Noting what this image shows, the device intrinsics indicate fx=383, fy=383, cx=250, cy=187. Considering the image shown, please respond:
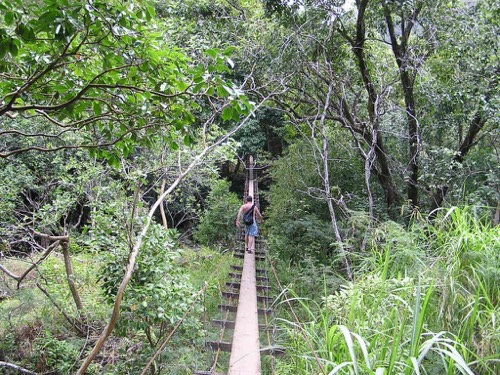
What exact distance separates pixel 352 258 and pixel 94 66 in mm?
2919

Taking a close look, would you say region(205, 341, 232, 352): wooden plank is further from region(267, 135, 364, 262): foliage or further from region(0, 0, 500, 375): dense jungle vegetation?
region(267, 135, 364, 262): foliage

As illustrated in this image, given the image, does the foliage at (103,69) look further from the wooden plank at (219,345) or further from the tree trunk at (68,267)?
the wooden plank at (219,345)

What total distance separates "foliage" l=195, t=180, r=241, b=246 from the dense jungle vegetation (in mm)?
1303

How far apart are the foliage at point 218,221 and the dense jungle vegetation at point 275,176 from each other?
4.27ft

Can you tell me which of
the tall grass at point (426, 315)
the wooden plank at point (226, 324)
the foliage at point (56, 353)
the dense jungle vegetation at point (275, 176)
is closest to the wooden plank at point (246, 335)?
the wooden plank at point (226, 324)

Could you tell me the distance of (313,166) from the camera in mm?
6262

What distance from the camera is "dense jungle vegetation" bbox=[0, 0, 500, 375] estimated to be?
1.42 m

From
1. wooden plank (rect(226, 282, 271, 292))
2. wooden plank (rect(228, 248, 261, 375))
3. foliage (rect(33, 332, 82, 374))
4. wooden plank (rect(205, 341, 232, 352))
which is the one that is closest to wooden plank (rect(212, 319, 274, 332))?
wooden plank (rect(228, 248, 261, 375))

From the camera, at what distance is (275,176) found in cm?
740

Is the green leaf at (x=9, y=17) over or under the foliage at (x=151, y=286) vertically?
over

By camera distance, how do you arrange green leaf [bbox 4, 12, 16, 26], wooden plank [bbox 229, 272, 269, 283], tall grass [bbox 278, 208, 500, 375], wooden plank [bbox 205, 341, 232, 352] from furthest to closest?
wooden plank [bbox 229, 272, 269, 283], wooden plank [bbox 205, 341, 232, 352], tall grass [bbox 278, 208, 500, 375], green leaf [bbox 4, 12, 16, 26]

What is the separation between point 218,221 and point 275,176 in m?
2.14

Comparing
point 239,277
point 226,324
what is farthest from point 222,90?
point 239,277

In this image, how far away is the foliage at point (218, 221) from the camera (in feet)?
28.8
